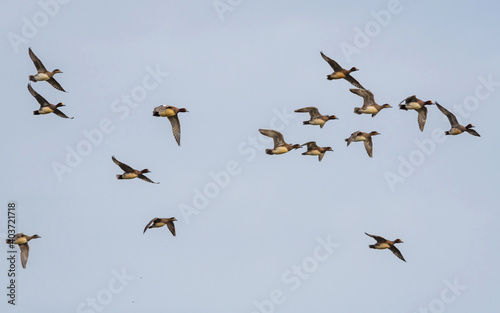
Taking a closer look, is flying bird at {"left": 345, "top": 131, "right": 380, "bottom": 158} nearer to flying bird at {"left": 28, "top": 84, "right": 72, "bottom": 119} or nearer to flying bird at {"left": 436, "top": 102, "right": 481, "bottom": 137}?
flying bird at {"left": 436, "top": 102, "right": 481, "bottom": 137}

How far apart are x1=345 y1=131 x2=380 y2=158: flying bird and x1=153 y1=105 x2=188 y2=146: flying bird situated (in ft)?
35.1

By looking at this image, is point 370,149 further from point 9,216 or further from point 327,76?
point 9,216

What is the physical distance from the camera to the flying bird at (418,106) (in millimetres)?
72688

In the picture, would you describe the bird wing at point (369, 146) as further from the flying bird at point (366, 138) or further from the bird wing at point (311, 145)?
the bird wing at point (311, 145)

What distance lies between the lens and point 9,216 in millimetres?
73875

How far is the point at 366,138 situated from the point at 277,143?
750cm

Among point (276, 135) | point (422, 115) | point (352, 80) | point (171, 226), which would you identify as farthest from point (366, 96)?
point (171, 226)

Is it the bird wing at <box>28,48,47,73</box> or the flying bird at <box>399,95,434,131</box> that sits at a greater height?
the bird wing at <box>28,48,47,73</box>

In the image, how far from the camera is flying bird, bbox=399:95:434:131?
238 feet

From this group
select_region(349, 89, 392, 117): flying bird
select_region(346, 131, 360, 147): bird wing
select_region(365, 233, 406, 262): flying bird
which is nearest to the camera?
select_region(365, 233, 406, 262): flying bird

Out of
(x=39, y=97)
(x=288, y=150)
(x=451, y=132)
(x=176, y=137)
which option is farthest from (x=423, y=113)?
(x=39, y=97)

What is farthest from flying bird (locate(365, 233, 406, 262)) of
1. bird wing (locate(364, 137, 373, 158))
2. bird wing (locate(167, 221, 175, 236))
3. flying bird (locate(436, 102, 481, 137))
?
bird wing (locate(167, 221, 175, 236))

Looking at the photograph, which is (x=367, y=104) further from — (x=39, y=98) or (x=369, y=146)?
(x=39, y=98)

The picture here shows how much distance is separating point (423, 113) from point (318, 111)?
5741 millimetres
